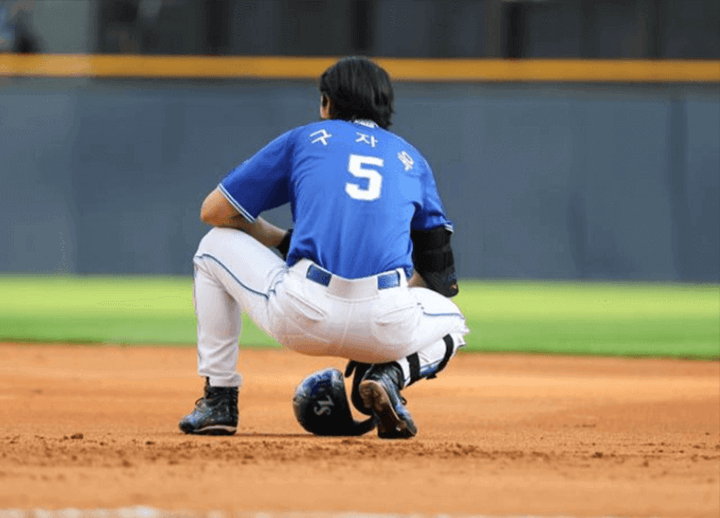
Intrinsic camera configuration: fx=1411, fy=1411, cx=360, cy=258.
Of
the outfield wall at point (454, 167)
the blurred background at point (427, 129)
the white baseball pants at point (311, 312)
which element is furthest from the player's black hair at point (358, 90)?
the outfield wall at point (454, 167)

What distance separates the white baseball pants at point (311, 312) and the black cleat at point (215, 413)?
0.11 feet

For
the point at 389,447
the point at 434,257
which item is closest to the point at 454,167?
the point at 434,257

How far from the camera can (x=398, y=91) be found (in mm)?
13500

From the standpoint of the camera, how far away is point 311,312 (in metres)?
4.01

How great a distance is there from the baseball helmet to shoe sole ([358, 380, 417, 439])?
6.4 inches

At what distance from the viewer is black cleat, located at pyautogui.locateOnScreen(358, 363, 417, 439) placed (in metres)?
4.02

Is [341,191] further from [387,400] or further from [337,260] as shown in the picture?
[387,400]

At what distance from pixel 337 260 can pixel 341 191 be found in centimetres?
20

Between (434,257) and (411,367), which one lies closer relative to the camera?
(411,367)

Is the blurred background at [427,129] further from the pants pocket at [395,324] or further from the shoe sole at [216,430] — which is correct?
the pants pocket at [395,324]

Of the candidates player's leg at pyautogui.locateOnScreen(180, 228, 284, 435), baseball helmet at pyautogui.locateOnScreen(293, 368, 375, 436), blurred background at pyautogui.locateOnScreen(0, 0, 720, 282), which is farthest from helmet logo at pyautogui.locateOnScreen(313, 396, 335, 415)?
blurred background at pyautogui.locateOnScreen(0, 0, 720, 282)

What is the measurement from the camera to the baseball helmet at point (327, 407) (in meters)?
4.30

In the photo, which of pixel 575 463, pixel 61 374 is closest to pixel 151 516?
pixel 575 463

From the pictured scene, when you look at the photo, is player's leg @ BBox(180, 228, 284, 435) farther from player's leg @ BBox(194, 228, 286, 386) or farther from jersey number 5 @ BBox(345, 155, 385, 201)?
jersey number 5 @ BBox(345, 155, 385, 201)
